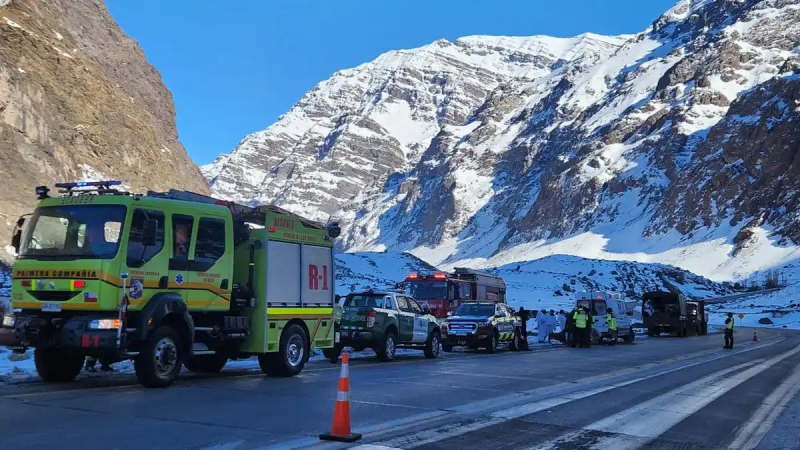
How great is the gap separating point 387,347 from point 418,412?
10092 mm

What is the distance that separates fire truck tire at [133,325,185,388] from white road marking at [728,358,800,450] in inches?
320

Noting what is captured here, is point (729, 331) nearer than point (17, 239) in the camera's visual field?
No

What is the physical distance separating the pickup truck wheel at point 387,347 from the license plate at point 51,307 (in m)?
10.3

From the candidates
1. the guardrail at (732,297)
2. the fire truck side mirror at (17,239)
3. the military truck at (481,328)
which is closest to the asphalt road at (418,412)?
the fire truck side mirror at (17,239)

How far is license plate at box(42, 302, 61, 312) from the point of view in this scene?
1174 centimetres

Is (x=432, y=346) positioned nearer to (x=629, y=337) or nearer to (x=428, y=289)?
(x=428, y=289)

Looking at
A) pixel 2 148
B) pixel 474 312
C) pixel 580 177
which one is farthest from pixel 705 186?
pixel 474 312

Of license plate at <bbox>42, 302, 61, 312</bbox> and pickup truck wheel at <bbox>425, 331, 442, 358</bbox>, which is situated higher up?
license plate at <bbox>42, 302, 61, 312</bbox>

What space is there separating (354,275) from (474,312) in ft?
168

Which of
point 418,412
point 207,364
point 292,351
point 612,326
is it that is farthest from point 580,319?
point 418,412

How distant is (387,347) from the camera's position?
68.8 feet

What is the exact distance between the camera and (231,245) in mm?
13953

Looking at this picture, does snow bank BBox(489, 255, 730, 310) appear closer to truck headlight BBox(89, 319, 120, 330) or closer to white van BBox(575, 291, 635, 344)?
white van BBox(575, 291, 635, 344)

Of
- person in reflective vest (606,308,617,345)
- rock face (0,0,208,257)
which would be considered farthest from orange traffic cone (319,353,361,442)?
rock face (0,0,208,257)
